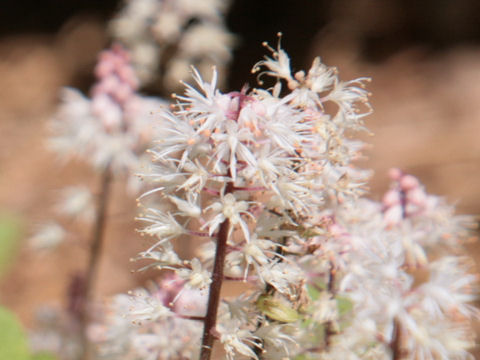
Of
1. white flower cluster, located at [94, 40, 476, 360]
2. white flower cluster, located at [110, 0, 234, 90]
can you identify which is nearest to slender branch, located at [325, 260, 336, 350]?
white flower cluster, located at [94, 40, 476, 360]

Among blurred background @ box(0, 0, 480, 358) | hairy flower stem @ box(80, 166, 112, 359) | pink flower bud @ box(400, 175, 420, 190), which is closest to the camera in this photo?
pink flower bud @ box(400, 175, 420, 190)

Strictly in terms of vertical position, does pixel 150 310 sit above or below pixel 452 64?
below

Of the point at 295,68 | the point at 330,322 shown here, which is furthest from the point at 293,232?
the point at 295,68

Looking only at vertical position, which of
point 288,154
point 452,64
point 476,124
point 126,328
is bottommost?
point 126,328

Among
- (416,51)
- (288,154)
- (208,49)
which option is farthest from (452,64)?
(288,154)

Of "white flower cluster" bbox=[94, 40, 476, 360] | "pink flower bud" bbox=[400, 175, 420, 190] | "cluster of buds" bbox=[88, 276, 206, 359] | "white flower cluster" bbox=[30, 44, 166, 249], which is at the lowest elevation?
"cluster of buds" bbox=[88, 276, 206, 359]

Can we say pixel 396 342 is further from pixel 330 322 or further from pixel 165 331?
pixel 165 331

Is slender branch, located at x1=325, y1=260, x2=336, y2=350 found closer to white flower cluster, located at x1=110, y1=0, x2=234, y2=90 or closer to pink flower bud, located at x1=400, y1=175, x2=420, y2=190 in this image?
pink flower bud, located at x1=400, y1=175, x2=420, y2=190

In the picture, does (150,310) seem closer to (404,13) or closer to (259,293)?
(259,293)
